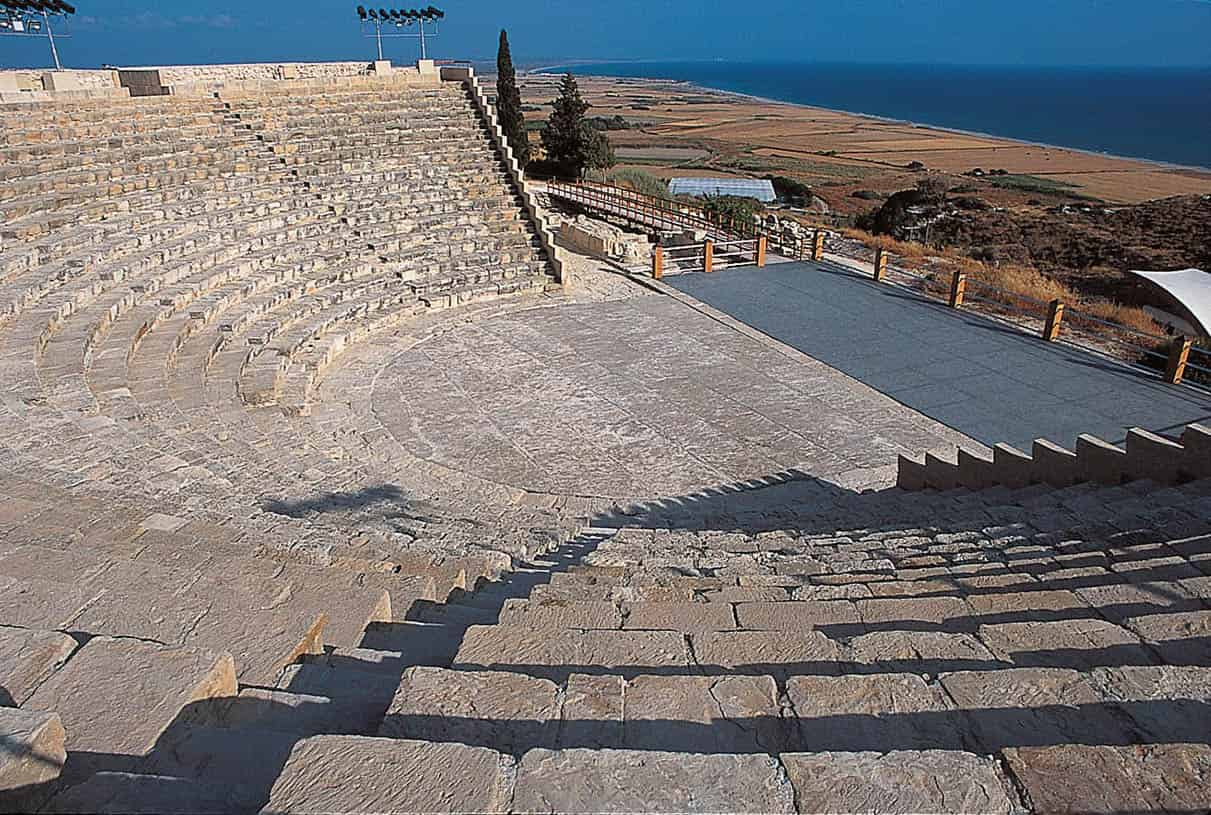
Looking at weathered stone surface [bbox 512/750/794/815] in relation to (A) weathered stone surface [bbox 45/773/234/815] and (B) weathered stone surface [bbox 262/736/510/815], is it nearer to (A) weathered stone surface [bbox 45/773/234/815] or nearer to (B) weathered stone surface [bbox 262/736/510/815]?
(B) weathered stone surface [bbox 262/736/510/815]

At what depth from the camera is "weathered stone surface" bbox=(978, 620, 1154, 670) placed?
11.8 feet

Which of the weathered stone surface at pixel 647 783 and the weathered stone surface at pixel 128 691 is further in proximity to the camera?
the weathered stone surface at pixel 128 691

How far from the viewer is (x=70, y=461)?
6.70m

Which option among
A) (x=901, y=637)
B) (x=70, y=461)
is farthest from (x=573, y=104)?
(x=901, y=637)

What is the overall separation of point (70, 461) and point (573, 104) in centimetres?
3208

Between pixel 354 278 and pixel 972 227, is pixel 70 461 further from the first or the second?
pixel 972 227

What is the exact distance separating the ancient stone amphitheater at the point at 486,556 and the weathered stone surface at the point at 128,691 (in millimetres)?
15

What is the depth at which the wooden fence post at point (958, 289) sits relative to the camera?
15.5 meters

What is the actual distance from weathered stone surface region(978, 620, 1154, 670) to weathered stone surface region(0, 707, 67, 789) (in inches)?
149

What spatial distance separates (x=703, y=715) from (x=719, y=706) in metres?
0.08

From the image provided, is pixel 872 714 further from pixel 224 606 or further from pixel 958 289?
pixel 958 289

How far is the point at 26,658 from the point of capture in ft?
10.0

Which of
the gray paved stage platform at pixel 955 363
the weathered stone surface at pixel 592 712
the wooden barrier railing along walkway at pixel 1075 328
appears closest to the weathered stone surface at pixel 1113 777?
the weathered stone surface at pixel 592 712

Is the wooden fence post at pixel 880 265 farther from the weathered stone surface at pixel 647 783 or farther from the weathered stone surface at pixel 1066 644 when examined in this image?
the weathered stone surface at pixel 647 783
